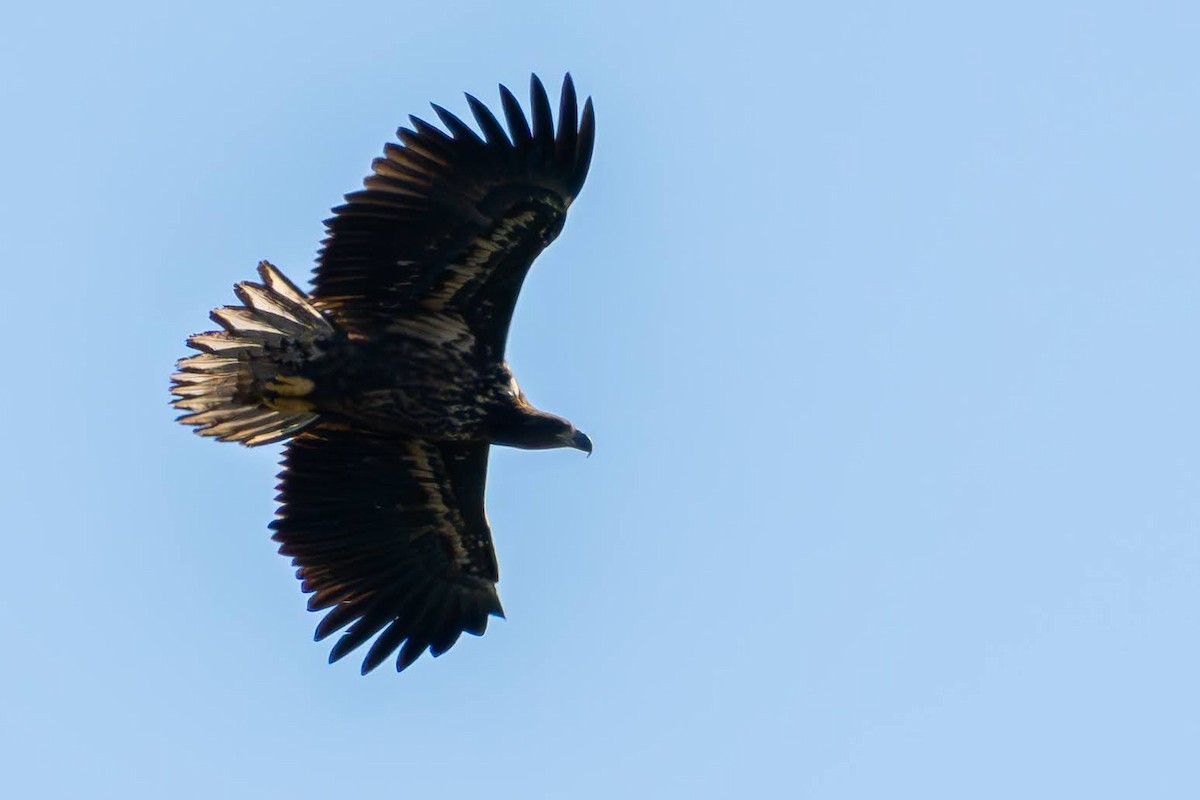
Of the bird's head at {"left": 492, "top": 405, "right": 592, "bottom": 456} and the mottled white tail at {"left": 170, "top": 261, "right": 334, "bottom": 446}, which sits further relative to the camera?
the bird's head at {"left": 492, "top": 405, "right": 592, "bottom": 456}

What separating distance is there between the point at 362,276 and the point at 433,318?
0.58 metres

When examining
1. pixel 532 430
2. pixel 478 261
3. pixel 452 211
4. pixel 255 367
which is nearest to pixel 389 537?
pixel 532 430

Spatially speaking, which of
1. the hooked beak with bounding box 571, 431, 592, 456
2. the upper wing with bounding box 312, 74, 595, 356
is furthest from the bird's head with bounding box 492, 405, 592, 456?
the upper wing with bounding box 312, 74, 595, 356

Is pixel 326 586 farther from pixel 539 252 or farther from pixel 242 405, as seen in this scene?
pixel 539 252

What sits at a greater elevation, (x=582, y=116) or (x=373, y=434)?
(x=582, y=116)

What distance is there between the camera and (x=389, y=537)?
14.6m

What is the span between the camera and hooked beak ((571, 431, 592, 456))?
47.3 feet

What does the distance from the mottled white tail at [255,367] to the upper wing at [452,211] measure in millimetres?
229

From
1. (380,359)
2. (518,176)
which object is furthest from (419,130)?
(380,359)

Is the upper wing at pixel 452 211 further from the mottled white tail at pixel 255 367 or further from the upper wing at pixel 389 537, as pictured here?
the upper wing at pixel 389 537

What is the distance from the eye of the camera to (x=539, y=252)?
44.7 feet

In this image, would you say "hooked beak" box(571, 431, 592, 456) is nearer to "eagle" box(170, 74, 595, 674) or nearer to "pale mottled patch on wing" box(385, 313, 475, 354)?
"eagle" box(170, 74, 595, 674)

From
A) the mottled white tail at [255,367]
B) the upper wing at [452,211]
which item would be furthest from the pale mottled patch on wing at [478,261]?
the mottled white tail at [255,367]

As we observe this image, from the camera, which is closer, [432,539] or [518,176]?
[518,176]
